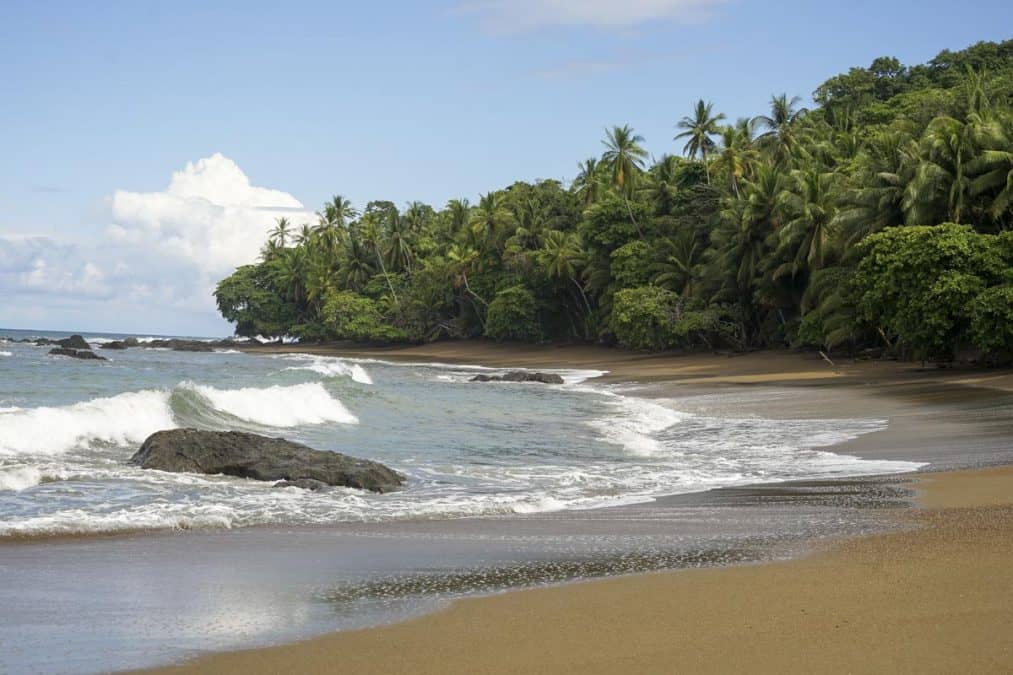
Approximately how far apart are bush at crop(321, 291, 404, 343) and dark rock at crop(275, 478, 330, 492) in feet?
214

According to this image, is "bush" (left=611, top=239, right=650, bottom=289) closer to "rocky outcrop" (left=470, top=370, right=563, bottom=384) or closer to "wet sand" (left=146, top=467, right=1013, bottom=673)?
"rocky outcrop" (left=470, top=370, right=563, bottom=384)

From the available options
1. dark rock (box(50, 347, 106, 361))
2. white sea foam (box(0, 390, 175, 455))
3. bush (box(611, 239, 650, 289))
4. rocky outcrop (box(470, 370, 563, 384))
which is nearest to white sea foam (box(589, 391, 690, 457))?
white sea foam (box(0, 390, 175, 455))

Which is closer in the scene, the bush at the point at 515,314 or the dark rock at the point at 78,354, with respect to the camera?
the dark rock at the point at 78,354

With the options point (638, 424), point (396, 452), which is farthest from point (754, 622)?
point (638, 424)

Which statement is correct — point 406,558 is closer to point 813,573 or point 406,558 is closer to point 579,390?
point 813,573

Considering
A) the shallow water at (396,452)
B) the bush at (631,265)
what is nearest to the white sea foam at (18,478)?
the shallow water at (396,452)

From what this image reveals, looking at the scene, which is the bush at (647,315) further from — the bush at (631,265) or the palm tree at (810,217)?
the palm tree at (810,217)

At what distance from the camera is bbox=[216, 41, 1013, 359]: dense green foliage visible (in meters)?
30.1

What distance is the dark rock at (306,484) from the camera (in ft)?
34.5

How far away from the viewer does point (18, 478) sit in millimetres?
10062

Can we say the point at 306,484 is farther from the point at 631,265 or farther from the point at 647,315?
the point at 631,265

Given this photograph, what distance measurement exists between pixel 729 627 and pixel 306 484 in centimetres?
664

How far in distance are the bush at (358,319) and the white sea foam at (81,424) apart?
58.5 meters

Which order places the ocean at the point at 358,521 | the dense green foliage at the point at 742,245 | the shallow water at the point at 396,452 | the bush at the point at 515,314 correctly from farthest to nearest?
the bush at the point at 515,314 → the dense green foliage at the point at 742,245 → the shallow water at the point at 396,452 → the ocean at the point at 358,521
